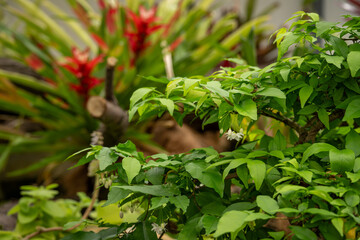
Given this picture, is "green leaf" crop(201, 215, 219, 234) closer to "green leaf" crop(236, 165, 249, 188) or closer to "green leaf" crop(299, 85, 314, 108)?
"green leaf" crop(236, 165, 249, 188)

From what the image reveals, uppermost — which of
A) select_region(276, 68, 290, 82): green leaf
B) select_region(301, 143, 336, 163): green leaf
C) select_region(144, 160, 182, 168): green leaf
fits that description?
select_region(276, 68, 290, 82): green leaf

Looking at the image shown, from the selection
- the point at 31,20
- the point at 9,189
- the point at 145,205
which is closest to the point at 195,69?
the point at 31,20

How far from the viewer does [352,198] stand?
0.45m

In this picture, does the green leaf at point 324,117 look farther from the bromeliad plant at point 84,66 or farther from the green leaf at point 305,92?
the bromeliad plant at point 84,66

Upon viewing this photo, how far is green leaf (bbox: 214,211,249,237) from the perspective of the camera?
0.42 m

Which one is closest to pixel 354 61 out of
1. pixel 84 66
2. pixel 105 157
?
pixel 105 157

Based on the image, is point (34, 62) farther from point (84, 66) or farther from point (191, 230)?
point (191, 230)

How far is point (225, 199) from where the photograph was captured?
591mm

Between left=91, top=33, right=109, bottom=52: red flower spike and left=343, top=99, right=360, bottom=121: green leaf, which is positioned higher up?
left=91, top=33, right=109, bottom=52: red flower spike

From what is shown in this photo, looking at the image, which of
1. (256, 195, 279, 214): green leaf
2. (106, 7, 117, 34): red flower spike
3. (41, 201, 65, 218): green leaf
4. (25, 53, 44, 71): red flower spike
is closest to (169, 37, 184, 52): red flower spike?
(106, 7, 117, 34): red flower spike

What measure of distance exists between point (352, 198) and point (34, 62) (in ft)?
5.65

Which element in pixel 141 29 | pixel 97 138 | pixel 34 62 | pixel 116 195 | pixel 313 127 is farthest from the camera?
pixel 34 62

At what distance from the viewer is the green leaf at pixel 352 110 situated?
19.8 inches

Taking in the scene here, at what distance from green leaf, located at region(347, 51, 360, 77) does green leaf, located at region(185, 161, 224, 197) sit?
23 centimetres
